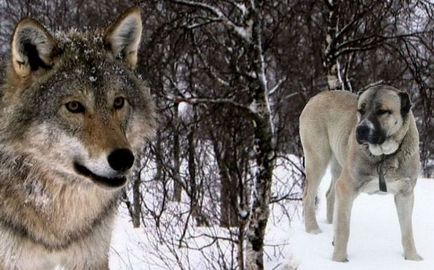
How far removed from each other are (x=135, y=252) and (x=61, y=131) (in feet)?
22.4

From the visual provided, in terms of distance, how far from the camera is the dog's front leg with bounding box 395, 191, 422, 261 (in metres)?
6.34

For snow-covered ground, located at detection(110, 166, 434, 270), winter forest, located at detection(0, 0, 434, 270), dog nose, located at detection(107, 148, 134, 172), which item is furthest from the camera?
winter forest, located at detection(0, 0, 434, 270)

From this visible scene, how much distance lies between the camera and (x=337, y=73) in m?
10.4

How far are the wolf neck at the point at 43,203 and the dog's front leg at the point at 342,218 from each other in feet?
11.1

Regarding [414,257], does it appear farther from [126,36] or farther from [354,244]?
[126,36]

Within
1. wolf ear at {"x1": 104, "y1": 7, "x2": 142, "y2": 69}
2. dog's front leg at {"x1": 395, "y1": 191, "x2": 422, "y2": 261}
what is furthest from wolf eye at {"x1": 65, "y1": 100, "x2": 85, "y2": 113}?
dog's front leg at {"x1": 395, "y1": 191, "x2": 422, "y2": 261}

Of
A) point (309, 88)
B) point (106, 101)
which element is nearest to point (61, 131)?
point (106, 101)

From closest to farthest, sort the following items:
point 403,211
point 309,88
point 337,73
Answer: point 403,211
point 337,73
point 309,88

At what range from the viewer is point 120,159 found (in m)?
2.96

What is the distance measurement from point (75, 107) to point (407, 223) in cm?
437

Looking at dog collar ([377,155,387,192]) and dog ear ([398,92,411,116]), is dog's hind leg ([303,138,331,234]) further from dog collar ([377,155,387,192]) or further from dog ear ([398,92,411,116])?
dog ear ([398,92,411,116])

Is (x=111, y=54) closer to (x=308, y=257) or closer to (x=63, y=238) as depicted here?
(x=63, y=238)

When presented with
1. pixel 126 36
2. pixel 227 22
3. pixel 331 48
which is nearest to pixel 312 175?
pixel 227 22

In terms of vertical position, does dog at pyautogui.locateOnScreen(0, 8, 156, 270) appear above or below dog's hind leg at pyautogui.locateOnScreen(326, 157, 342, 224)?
above
